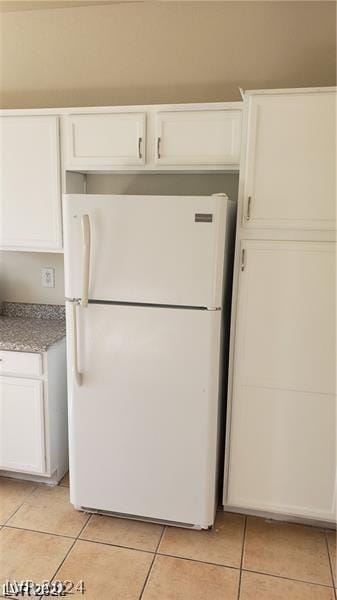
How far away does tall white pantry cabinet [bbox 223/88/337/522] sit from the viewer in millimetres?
1787

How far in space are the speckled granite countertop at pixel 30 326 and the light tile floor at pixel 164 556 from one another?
852 mm

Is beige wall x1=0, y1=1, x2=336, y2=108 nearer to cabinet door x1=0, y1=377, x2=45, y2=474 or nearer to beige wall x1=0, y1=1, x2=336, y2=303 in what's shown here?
beige wall x1=0, y1=1, x2=336, y2=303

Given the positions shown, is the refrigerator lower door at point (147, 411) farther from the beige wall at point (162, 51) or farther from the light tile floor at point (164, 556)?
the beige wall at point (162, 51)

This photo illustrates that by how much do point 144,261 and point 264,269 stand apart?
21.2 inches

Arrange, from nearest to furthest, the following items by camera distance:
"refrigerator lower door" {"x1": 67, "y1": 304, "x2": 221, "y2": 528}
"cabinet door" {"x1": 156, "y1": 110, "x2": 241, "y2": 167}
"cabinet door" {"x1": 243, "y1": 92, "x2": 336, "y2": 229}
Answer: "cabinet door" {"x1": 243, "y1": 92, "x2": 336, "y2": 229} < "refrigerator lower door" {"x1": 67, "y1": 304, "x2": 221, "y2": 528} < "cabinet door" {"x1": 156, "y1": 110, "x2": 241, "y2": 167}

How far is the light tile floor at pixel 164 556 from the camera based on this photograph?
69.6 inches

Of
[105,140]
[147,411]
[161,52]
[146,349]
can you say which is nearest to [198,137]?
[105,140]

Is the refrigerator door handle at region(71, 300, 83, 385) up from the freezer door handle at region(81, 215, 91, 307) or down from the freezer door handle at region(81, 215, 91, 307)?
down

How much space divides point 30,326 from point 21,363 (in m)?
0.36

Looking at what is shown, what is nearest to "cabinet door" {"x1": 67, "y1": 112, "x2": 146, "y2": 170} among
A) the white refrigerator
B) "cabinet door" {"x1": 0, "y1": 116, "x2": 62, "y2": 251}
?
"cabinet door" {"x1": 0, "y1": 116, "x2": 62, "y2": 251}

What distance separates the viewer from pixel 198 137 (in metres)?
2.12

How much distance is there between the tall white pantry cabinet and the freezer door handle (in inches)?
26.1

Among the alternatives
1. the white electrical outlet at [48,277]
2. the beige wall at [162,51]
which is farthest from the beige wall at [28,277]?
the beige wall at [162,51]

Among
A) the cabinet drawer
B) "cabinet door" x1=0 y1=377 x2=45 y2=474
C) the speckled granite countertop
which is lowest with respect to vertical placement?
"cabinet door" x1=0 y1=377 x2=45 y2=474
